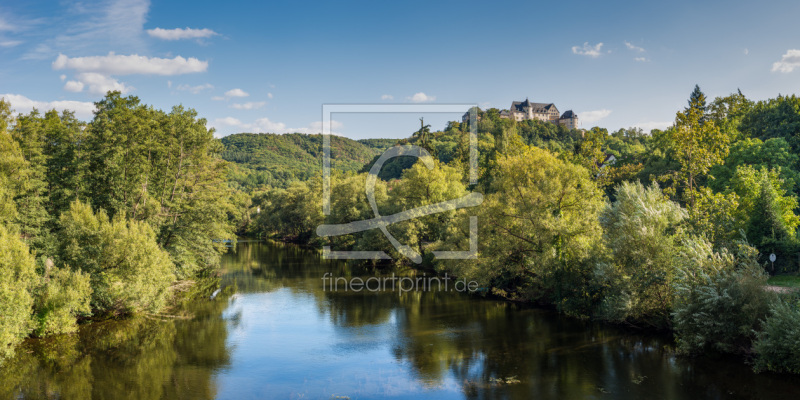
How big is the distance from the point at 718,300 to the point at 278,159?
17798 centimetres

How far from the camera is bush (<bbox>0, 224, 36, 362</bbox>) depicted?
2006 centimetres

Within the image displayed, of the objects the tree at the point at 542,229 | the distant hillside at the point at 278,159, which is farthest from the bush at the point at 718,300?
the distant hillside at the point at 278,159

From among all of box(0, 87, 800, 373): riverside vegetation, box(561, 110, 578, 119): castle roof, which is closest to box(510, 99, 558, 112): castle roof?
box(561, 110, 578, 119): castle roof

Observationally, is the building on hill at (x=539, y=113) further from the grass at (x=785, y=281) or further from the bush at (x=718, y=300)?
the bush at (x=718, y=300)

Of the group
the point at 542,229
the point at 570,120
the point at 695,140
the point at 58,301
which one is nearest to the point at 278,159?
the point at 570,120

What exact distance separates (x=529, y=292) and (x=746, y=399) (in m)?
16.2

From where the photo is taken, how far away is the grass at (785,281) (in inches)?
1114

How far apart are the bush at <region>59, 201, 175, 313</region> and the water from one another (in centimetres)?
184

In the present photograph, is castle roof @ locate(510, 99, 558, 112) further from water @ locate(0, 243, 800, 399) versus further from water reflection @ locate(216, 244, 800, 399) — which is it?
water @ locate(0, 243, 800, 399)

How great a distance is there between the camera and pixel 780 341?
58.7 ft

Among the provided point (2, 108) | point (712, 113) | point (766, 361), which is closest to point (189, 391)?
point (766, 361)

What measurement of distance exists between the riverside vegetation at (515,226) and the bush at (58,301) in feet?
0.23

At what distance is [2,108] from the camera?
30.2 meters

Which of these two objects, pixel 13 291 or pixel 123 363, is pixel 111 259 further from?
pixel 123 363
